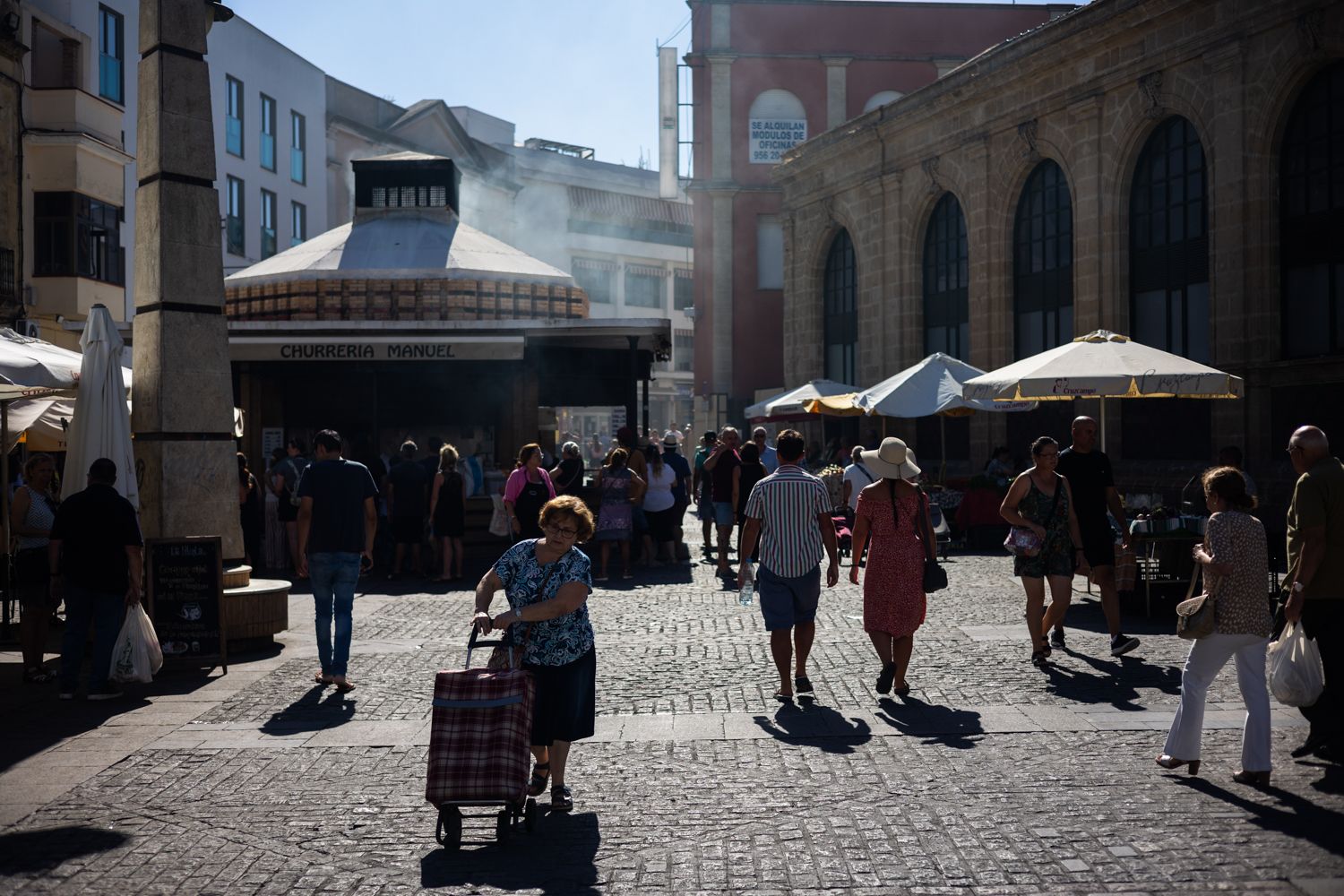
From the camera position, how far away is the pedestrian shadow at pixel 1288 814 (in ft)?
18.6

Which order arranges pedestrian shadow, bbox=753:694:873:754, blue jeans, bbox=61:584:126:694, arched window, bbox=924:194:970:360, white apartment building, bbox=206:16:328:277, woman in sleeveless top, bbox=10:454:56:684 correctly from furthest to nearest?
white apartment building, bbox=206:16:328:277 → arched window, bbox=924:194:970:360 → woman in sleeveless top, bbox=10:454:56:684 → blue jeans, bbox=61:584:126:694 → pedestrian shadow, bbox=753:694:873:754

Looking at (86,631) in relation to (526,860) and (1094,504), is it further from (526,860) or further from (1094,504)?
(1094,504)

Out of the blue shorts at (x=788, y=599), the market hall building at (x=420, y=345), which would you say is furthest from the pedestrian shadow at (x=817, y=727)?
the market hall building at (x=420, y=345)

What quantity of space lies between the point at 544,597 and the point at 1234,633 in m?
3.22

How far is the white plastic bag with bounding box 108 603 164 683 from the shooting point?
30.1ft

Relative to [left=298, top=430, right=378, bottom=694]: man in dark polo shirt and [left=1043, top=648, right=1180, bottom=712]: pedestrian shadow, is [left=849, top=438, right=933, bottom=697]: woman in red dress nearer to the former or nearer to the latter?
[left=1043, top=648, right=1180, bottom=712]: pedestrian shadow

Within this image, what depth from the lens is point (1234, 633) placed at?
660 cm

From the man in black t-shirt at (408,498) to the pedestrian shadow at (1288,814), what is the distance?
38.4 ft

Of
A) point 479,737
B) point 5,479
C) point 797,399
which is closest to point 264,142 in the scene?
point 797,399

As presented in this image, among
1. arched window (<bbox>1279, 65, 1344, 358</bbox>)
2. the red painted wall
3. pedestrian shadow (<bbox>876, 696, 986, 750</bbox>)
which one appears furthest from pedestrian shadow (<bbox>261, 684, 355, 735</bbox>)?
the red painted wall

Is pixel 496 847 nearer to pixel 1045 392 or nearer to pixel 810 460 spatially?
pixel 1045 392

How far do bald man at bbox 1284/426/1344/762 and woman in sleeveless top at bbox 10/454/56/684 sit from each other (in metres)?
7.90

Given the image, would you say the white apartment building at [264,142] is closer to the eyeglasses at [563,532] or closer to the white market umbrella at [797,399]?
the white market umbrella at [797,399]

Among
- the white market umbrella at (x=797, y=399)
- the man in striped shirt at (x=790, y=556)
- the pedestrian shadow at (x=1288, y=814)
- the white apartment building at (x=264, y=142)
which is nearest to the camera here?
the pedestrian shadow at (x=1288, y=814)
